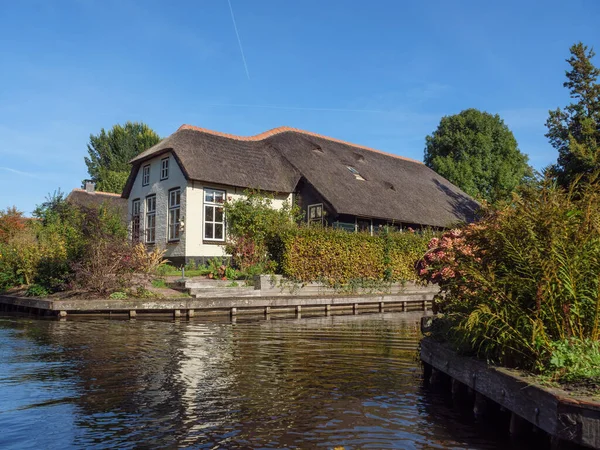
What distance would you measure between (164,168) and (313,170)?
7305 mm

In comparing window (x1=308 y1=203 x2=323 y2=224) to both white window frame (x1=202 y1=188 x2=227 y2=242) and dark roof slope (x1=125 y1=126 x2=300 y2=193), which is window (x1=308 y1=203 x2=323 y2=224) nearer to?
dark roof slope (x1=125 y1=126 x2=300 y2=193)

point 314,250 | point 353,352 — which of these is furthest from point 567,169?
point 353,352

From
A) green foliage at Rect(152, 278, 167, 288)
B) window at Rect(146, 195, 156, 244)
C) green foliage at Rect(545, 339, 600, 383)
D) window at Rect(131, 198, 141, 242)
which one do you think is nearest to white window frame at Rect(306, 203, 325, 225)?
window at Rect(146, 195, 156, 244)

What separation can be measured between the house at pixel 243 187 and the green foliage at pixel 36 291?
16.5ft

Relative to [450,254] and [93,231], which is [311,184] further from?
[450,254]

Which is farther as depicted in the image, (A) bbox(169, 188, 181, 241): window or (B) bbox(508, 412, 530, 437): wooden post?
(A) bbox(169, 188, 181, 241): window

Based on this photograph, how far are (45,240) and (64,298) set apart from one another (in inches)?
181

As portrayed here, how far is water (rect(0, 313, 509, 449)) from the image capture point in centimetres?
505

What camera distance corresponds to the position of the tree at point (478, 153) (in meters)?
43.8

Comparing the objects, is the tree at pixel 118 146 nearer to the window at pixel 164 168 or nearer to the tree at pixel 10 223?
the tree at pixel 10 223

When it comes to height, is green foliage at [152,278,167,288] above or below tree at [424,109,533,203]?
below

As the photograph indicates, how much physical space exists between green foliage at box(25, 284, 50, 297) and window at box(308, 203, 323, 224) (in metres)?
12.0

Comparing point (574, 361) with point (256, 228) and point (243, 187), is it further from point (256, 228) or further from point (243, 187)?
point (243, 187)

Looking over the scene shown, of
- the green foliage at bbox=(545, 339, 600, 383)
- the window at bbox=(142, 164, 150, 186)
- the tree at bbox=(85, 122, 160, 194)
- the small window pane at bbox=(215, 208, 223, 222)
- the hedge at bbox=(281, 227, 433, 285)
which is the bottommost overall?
the green foliage at bbox=(545, 339, 600, 383)
